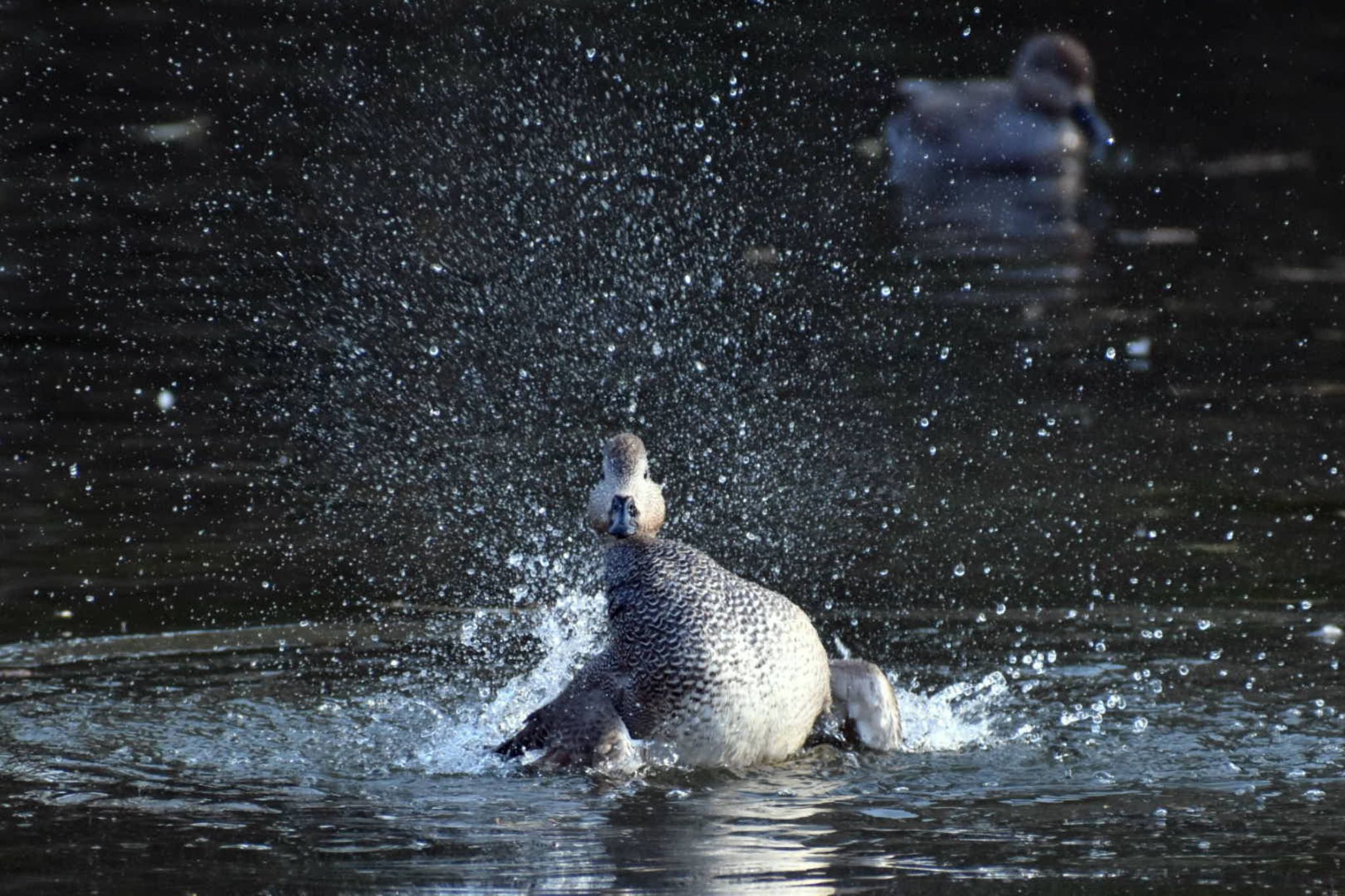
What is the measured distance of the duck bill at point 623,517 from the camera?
584cm

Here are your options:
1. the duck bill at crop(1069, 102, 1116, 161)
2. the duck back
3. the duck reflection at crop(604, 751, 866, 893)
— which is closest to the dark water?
the duck reflection at crop(604, 751, 866, 893)

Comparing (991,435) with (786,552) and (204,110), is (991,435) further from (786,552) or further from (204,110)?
(204,110)

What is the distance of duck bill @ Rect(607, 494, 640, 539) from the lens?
19.2 feet

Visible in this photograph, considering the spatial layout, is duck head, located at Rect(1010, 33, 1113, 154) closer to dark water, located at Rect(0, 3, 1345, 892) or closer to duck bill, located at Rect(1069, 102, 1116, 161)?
duck bill, located at Rect(1069, 102, 1116, 161)

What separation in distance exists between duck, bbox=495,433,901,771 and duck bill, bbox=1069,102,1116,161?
9.22 metres

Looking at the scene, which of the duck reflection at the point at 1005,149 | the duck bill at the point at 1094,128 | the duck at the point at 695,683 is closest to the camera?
the duck at the point at 695,683

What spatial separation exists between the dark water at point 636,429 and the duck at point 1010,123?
448 millimetres

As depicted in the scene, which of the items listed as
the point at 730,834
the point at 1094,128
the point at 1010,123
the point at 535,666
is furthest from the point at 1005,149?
the point at 730,834

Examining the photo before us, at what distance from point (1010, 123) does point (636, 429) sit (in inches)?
249

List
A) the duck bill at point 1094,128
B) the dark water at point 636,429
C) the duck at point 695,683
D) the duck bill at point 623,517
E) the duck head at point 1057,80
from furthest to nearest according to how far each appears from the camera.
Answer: the duck bill at point 1094,128 → the duck head at point 1057,80 → the duck bill at point 623,517 → the duck at point 695,683 → the dark water at point 636,429

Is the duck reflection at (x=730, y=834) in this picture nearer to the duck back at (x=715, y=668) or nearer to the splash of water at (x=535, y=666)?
the duck back at (x=715, y=668)

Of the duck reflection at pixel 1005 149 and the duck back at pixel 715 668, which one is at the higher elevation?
the duck reflection at pixel 1005 149

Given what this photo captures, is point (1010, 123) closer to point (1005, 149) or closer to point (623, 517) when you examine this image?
point (1005, 149)

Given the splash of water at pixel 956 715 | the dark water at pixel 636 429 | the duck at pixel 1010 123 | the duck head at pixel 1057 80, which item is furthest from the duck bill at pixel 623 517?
the duck head at pixel 1057 80
